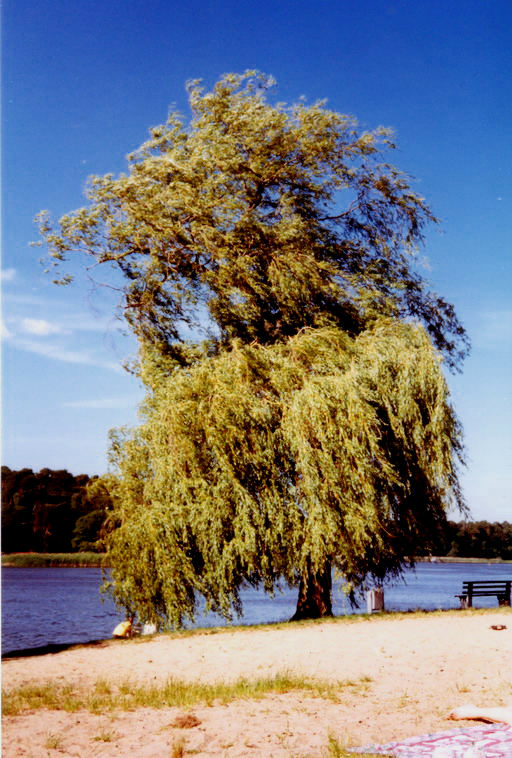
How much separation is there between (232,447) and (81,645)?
14.9ft

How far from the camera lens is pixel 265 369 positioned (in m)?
13.4

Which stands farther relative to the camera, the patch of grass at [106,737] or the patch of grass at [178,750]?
the patch of grass at [106,737]

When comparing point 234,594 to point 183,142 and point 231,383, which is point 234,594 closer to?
point 231,383

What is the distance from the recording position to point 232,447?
1238 cm

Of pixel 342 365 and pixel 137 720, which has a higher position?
pixel 342 365

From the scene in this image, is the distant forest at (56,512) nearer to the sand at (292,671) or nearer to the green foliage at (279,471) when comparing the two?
the green foliage at (279,471)

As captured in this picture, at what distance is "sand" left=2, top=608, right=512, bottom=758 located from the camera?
215 inches

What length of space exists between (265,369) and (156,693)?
739cm

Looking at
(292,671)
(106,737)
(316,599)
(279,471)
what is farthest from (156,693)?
(316,599)

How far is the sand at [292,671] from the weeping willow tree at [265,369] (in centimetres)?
125

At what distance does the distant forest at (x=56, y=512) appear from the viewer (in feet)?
46.2

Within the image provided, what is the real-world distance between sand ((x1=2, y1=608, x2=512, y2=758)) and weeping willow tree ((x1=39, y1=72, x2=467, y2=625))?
4.10 feet

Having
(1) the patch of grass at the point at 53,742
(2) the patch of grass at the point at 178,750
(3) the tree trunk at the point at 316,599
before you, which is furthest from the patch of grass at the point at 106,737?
(3) the tree trunk at the point at 316,599

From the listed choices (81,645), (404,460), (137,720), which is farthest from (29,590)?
(137,720)
